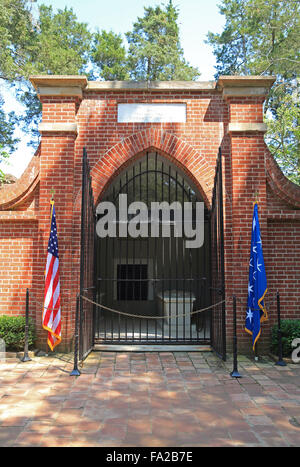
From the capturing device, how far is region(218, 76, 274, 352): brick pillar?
6.68m

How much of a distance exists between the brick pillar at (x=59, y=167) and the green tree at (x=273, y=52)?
9.57 m

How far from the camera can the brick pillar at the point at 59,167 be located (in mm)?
6723

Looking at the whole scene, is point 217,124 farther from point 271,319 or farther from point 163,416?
point 163,416

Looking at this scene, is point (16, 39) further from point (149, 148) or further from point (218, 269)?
point (218, 269)

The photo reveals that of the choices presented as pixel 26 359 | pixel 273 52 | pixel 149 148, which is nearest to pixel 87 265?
pixel 26 359

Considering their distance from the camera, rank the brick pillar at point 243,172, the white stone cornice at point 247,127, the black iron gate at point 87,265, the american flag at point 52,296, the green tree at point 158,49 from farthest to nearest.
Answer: the green tree at point 158,49 → the white stone cornice at point 247,127 → the brick pillar at point 243,172 → the american flag at point 52,296 → the black iron gate at point 87,265

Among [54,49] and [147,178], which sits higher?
[54,49]

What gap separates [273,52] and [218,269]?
14.9m

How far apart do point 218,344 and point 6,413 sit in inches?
144

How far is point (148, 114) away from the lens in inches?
282

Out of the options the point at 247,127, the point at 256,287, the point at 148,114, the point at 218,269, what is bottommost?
the point at 256,287

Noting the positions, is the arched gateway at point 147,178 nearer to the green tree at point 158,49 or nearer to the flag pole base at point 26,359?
the flag pole base at point 26,359

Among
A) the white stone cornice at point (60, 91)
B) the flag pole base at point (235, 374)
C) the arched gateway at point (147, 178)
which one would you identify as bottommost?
the flag pole base at point (235, 374)

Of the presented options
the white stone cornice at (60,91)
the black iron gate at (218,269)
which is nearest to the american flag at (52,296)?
the white stone cornice at (60,91)
